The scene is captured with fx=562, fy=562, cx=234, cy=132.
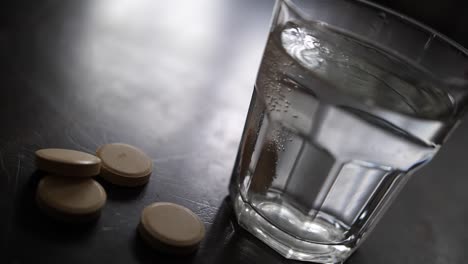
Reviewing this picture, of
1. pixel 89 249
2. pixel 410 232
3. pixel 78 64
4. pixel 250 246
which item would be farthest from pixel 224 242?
pixel 78 64

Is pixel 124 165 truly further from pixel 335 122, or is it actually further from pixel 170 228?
pixel 335 122

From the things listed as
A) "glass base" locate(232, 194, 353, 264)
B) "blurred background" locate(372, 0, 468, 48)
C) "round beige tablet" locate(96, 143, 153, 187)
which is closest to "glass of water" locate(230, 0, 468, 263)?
"glass base" locate(232, 194, 353, 264)

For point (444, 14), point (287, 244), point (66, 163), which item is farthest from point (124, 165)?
point (444, 14)

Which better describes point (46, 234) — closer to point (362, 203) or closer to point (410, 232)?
point (362, 203)

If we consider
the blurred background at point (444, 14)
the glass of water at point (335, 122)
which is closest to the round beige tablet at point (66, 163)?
the glass of water at point (335, 122)

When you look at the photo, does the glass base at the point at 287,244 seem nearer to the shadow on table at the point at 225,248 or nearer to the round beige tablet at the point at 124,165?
the shadow on table at the point at 225,248
